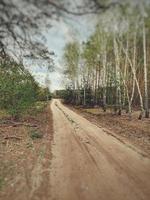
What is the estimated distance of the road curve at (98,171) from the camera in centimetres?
872

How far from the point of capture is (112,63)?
165ft

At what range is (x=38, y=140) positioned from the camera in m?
17.7

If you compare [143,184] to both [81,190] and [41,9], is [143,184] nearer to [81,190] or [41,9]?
[81,190]

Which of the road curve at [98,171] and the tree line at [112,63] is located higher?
the tree line at [112,63]

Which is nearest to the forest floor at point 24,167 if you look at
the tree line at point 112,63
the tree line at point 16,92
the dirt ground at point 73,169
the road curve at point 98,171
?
the dirt ground at point 73,169

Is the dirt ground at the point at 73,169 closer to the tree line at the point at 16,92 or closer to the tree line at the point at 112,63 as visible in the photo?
the tree line at the point at 16,92

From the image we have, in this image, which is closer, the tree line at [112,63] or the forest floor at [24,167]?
the forest floor at [24,167]

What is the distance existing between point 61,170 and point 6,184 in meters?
1.97

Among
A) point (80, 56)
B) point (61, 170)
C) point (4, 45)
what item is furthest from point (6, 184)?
point (80, 56)

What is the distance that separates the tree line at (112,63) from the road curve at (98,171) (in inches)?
610

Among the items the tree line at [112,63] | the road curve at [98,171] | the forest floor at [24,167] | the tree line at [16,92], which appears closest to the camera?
the road curve at [98,171]

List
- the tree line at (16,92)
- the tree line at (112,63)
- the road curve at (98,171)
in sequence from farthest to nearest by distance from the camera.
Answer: the tree line at (112,63), the tree line at (16,92), the road curve at (98,171)

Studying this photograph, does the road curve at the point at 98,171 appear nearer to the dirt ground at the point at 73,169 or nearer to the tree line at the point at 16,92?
the dirt ground at the point at 73,169

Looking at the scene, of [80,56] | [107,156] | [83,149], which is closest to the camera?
[107,156]
